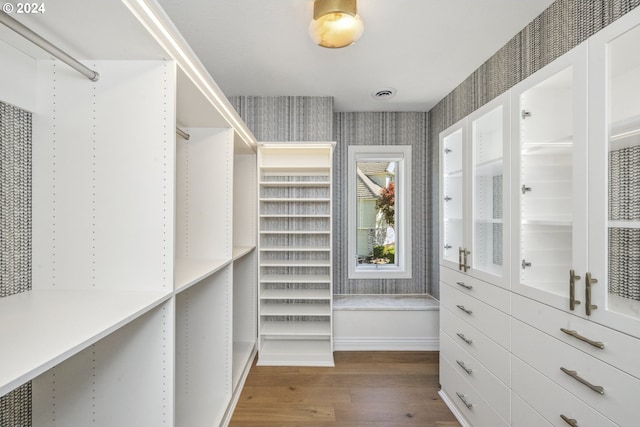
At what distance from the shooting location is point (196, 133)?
204cm

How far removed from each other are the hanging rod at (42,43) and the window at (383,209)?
2615 millimetres

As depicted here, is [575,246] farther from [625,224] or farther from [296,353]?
[296,353]

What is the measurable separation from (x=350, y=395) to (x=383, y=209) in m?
1.96

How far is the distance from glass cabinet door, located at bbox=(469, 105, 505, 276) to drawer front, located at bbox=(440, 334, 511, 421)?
1.88 feet

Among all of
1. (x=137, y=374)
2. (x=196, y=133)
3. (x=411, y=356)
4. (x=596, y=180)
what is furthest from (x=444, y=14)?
(x=411, y=356)

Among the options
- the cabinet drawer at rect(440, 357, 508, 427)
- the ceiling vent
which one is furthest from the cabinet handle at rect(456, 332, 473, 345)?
the ceiling vent

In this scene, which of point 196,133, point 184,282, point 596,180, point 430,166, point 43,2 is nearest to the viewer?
point 43,2

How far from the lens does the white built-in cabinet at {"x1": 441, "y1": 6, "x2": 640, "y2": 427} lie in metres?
1.00

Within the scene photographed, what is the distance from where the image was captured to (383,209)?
3479 mm

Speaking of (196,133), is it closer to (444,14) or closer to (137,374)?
(137,374)

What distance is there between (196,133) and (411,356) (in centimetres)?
271

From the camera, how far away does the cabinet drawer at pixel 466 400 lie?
1.64 m

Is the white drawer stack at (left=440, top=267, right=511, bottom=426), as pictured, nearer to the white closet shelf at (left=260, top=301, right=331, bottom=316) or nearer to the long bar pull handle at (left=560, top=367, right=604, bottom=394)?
the long bar pull handle at (left=560, top=367, right=604, bottom=394)
